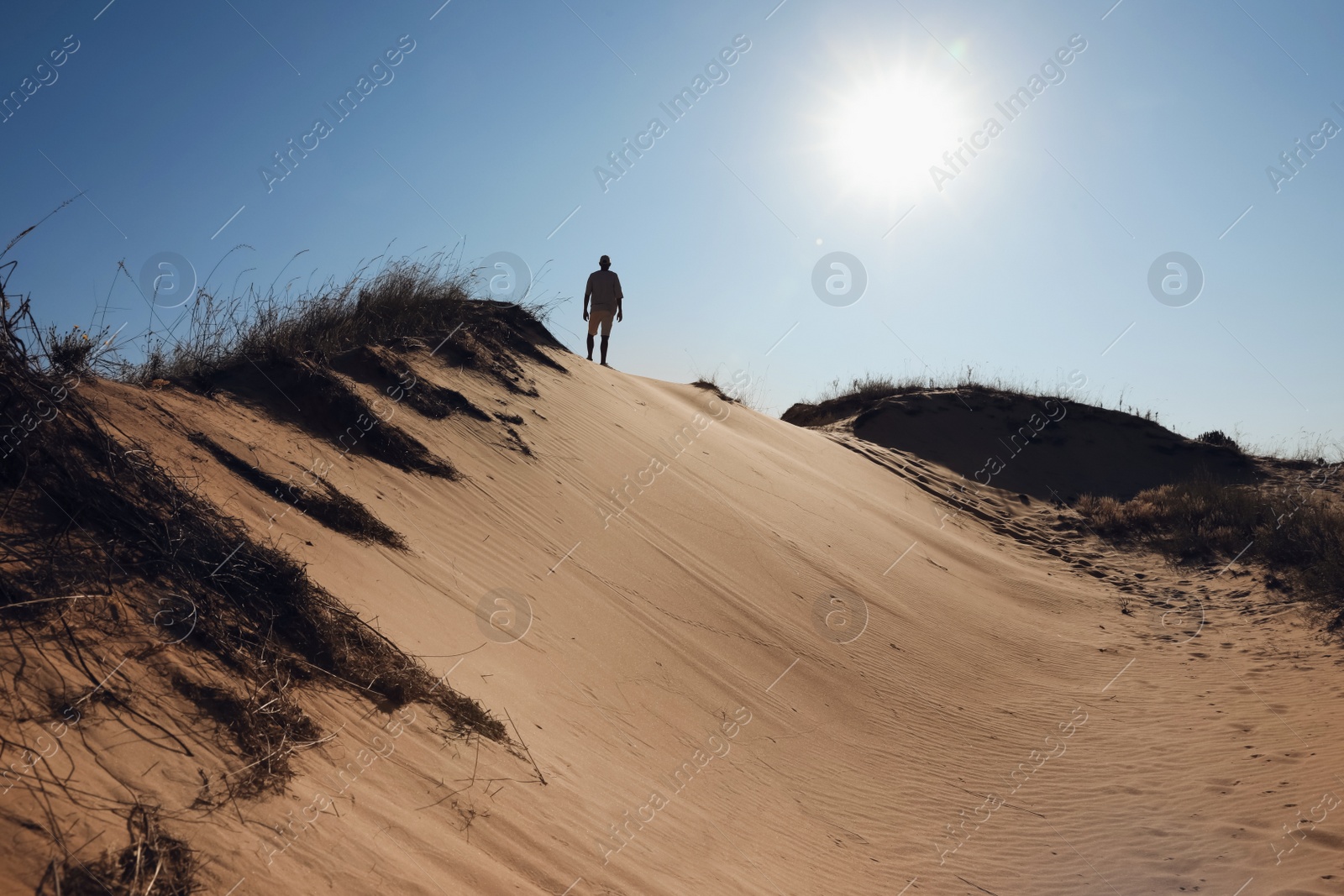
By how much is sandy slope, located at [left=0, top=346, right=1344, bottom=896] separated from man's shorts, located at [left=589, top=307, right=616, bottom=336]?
307 centimetres

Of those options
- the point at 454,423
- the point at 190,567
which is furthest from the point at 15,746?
the point at 454,423

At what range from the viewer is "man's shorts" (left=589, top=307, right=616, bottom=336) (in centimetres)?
1366

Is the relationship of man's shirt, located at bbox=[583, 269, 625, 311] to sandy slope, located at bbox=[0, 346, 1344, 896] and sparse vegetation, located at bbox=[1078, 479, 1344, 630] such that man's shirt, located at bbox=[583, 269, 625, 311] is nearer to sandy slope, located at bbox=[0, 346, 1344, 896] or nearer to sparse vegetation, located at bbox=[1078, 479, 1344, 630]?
sandy slope, located at bbox=[0, 346, 1344, 896]

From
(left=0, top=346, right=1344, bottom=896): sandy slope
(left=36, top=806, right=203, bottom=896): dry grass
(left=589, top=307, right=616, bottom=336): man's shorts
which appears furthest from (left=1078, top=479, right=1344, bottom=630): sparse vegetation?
(left=36, top=806, right=203, bottom=896): dry grass

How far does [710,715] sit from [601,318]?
363 inches

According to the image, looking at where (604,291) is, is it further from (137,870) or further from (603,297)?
(137,870)

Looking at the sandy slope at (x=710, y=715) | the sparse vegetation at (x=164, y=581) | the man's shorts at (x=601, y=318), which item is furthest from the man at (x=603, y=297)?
the sparse vegetation at (x=164, y=581)

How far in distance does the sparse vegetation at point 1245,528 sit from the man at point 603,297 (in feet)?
34.4

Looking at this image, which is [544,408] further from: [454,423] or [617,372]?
[617,372]

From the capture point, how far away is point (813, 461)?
14664 mm

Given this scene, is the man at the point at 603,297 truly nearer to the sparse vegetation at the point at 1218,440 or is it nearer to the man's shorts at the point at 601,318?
the man's shorts at the point at 601,318

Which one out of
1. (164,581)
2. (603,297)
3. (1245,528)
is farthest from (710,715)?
(1245,528)

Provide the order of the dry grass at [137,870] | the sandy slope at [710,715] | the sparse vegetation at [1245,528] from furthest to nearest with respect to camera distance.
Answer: the sparse vegetation at [1245,528] < the sandy slope at [710,715] < the dry grass at [137,870]

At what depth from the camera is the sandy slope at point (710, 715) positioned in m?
3.24
